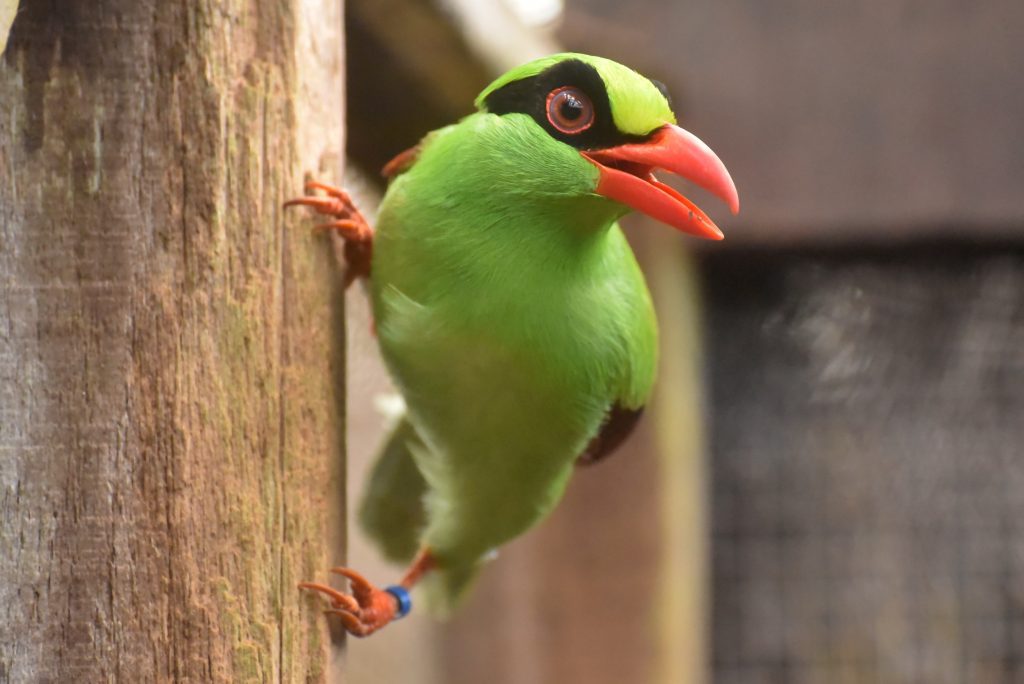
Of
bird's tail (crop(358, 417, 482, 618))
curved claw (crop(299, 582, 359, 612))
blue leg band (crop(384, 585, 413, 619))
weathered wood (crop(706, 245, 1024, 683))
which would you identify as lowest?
weathered wood (crop(706, 245, 1024, 683))

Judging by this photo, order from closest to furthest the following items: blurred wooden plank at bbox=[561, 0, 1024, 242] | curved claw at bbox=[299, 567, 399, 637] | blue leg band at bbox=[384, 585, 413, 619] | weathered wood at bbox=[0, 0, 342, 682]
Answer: weathered wood at bbox=[0, 0, 342, 682], curved claw at bbox=[299, 567, 399, 637], blue leg band at bbox=[384, 585, 413, 619], blurred wooden plank at bbox=[561, 0, 1024, 242]

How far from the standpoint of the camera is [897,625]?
17.3 ft

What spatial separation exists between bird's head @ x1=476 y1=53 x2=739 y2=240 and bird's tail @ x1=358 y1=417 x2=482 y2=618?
3.64 feet

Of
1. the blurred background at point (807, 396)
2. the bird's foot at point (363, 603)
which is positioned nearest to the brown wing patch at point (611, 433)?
the bird's foot at point (363, 603)

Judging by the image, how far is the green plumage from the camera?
7.05 ft

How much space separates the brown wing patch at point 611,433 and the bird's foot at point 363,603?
54 cm

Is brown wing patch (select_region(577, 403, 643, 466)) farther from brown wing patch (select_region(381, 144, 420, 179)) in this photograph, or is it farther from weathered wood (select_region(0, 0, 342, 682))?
weathered wood (select_region(0, 0, 342, 682))

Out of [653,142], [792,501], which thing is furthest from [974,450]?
[653,142]

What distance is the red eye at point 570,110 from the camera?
2025mm

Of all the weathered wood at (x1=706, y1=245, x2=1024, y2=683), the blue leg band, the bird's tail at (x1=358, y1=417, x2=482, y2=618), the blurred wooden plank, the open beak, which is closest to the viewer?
the open beak

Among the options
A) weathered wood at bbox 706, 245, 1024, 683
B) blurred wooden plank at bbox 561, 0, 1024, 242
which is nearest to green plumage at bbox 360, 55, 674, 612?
blurred wooden plank at bbox 561, 0, 1024, 242

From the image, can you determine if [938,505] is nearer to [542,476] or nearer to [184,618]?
[542,476]

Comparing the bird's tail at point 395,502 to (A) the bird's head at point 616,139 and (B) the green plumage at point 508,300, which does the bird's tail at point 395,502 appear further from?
(A) the bird's head at point 616,139

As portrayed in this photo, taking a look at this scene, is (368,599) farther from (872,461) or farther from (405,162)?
(872,461)
